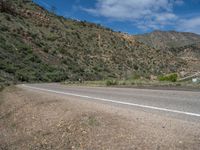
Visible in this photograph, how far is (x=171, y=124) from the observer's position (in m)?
7.31

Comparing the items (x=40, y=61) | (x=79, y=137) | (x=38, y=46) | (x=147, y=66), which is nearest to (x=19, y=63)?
(x=40, y=61)

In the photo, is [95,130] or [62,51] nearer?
[95,130]

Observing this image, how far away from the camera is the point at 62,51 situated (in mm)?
57281

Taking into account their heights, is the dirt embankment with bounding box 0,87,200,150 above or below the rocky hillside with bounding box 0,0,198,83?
below

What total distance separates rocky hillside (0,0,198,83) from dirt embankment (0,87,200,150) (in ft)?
80.9

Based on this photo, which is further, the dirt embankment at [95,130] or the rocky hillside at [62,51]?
the rocky hillside at [62,51]

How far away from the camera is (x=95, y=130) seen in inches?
307

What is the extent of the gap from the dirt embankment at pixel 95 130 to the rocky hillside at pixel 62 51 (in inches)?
971

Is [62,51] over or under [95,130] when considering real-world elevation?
over

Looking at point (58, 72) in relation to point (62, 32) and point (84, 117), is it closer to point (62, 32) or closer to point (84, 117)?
point (62, 32)

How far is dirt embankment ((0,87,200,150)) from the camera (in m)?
6.22

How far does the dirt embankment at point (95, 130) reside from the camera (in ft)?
20.4

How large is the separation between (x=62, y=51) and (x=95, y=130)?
50346mm

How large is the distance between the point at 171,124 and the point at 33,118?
19.5 feet
